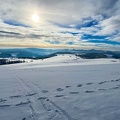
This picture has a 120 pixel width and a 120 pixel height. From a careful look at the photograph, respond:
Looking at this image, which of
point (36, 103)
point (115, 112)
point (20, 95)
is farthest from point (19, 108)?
point (115, 112)

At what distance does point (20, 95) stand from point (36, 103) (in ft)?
7.88

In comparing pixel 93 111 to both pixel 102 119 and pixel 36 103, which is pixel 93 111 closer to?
pixel 102 119

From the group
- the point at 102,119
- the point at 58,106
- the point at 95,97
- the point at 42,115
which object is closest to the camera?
the point at 102,119

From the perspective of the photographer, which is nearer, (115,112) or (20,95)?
(115,112)

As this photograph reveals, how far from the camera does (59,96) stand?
10.2 meters

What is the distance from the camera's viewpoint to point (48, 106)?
8336 mm

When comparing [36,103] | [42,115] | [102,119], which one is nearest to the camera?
[102,119]

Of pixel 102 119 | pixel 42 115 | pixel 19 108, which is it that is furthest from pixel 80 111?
pixel 19 108

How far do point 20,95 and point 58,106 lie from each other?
12.3 feet

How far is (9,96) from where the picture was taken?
1063 centimetres

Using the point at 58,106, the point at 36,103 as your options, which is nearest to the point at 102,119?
the point at 58,106

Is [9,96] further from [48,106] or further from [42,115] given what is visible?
[42,115]

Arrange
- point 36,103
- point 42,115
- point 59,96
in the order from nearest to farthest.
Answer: point 42,115 < point 36,103 < point 59,96

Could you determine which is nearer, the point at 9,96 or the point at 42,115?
the point at 42,115
